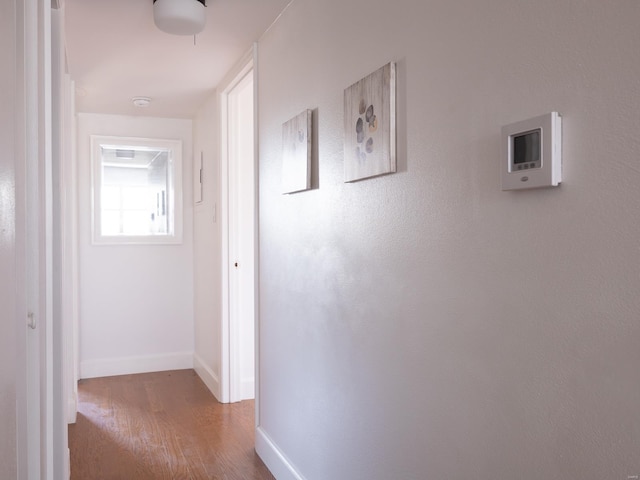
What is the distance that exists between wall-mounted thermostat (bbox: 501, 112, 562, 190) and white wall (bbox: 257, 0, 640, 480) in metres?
0.02

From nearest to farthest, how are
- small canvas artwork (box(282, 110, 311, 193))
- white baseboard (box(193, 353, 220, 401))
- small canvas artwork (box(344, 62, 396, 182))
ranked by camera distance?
small canvas artwork (box(344, 62, 396, 182)), small canvas artwork (box(282, 110, 311, 193)), white baseboard (box(193, 353, 220, 401))

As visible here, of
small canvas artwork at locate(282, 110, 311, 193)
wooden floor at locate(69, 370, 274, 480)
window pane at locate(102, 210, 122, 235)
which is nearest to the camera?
small canvas artwork at locate(282, 110, 311, 193)

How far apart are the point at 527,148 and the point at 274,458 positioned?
2.11 meters

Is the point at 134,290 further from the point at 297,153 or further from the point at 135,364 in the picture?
the point at 297,153

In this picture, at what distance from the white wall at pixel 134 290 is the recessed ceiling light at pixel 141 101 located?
0.55 meters

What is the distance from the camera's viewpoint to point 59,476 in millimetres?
2174

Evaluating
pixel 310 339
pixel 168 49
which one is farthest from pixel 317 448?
pixel 168 49

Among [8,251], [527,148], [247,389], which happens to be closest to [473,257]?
[527,148]

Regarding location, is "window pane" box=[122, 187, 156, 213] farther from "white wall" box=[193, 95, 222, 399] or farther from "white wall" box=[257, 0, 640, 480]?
"white wall" box=[257, 0, 640, 480]

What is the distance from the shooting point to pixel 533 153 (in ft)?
3.59

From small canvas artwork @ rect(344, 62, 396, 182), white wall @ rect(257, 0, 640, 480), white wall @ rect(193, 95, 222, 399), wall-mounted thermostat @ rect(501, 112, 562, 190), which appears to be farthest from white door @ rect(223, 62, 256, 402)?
wall-mounted thermostat @ rect(501, 112, 562, 190)

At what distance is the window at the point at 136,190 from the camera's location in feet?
15.2

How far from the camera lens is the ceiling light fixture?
2.33 metres

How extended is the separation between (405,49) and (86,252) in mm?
Answer: 3772
